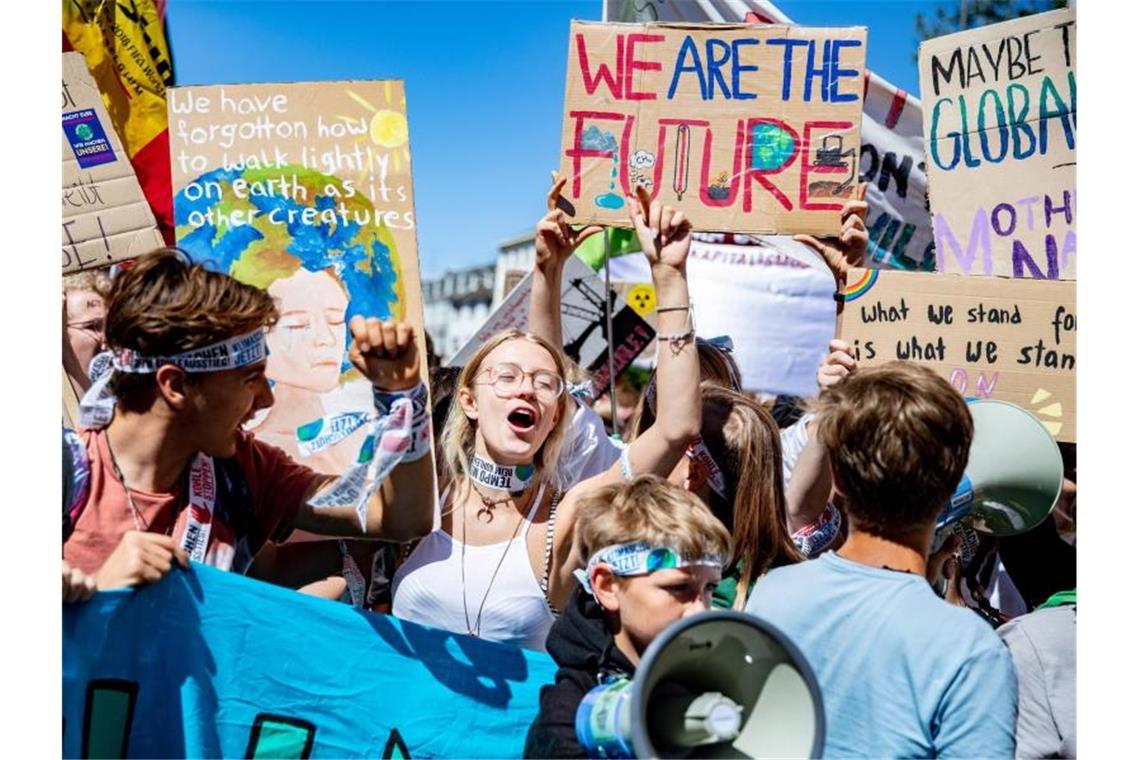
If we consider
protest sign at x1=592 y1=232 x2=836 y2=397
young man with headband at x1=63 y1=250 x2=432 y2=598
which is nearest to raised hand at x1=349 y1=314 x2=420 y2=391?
young man with headband at x1=63 y1=250 x2=432 y2=598

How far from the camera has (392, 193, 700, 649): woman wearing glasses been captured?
299 centimetres

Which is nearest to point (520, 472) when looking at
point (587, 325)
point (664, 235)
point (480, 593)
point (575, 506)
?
point (575, 506)

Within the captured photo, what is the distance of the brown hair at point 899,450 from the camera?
7.26ft

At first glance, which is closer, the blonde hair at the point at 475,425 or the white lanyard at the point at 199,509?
the white lanyard at the point at 199,509

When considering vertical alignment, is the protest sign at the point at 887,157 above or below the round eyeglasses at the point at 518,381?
above

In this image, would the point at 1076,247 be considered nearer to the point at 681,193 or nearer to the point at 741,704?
the point at 681,193

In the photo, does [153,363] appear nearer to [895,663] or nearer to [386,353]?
[386,353]

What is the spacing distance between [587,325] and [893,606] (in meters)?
4.06

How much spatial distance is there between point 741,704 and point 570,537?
928 mm

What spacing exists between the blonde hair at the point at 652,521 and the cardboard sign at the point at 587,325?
3110 mm

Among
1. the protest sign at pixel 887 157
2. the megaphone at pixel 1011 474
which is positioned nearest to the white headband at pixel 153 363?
the megaphone at pixel 1011 474

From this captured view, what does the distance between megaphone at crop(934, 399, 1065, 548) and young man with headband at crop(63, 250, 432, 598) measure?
4.53 feet

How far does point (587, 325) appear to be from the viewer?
6113 mm

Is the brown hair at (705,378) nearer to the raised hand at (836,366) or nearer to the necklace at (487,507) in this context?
the raised hand at (836,366)
